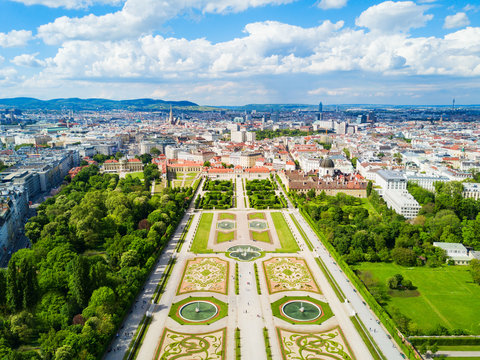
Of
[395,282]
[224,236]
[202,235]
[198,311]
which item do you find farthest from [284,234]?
[198,311]

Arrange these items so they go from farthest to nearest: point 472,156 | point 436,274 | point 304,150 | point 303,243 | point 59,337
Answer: point 304,150 < point 472,156 < point 303,243 < point 436,274 < point 59,337

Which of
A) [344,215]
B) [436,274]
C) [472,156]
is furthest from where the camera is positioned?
[472,156]

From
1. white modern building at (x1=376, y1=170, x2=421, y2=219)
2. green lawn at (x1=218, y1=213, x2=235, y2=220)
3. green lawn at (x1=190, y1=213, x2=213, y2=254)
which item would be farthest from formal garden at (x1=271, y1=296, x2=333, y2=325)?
white modern building at (x1=376, y1=170, x2=421, y2=219)

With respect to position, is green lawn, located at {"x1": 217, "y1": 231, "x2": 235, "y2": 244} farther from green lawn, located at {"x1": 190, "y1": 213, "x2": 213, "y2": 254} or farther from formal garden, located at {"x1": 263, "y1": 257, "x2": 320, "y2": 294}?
formal garden, located at {"x1": 263, "y1": 257, "x2": 320, "y2": 294}

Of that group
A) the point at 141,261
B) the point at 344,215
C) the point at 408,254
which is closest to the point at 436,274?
the point at 408,254

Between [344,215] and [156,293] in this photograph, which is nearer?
[156,293]

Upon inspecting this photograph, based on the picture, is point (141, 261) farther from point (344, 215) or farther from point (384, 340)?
point (344, 215)

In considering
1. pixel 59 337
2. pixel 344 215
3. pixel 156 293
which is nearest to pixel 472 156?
pixel 344 215
